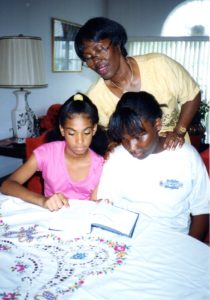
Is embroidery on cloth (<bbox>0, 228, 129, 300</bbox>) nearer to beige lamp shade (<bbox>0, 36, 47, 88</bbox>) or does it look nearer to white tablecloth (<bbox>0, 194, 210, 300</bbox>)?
white tablecloth (<bbox>0, 194, 210, 300</bbox>)

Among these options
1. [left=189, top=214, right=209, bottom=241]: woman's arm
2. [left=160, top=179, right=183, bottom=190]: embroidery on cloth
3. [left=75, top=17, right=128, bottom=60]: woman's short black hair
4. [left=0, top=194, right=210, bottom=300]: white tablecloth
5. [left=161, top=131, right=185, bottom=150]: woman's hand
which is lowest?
[left=189, top=214, right=209, bottom=241]: woman's arm

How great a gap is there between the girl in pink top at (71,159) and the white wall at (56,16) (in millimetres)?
2182

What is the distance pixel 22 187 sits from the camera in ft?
4.59

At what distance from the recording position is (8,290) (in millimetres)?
779

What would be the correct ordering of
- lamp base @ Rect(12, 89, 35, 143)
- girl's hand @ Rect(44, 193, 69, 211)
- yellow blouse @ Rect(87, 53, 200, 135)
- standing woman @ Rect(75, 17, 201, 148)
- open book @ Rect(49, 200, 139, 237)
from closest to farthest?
open book @ Rect(49, 200, 139, 237) < girl's hand @ Rect(44, 193, 69, 211) < standing woman @ Rect(75, 17, 201, 148) < yellow blouse @ Rect(87, 53, 200, 135) < lamp base @ Rect(12, 89, 35, 143)

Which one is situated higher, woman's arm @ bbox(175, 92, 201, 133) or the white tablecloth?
woman's arm @ bbox(175, 92, 201, 133)

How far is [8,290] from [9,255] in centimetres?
17

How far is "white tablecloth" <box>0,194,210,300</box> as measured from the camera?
78cm

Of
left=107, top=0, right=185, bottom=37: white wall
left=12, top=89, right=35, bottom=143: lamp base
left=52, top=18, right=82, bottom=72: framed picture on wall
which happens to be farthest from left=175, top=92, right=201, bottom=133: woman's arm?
left=107, top=0, right=185, bottom=37: white wall

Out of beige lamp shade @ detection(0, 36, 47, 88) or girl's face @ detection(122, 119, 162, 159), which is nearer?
girl's face @ detection(122, 119, 162, 159)

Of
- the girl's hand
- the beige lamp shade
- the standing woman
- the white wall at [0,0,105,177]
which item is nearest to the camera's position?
the girl's hand

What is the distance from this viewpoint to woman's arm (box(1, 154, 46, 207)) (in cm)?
132

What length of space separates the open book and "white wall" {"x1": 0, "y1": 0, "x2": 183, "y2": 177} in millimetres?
2699

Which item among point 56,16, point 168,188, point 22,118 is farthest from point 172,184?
point 56,16
